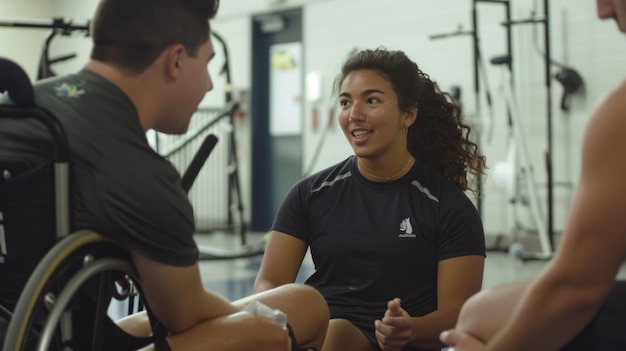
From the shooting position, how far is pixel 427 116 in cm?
214

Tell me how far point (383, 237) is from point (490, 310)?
86 cm

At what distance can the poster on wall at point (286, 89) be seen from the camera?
25.6ft

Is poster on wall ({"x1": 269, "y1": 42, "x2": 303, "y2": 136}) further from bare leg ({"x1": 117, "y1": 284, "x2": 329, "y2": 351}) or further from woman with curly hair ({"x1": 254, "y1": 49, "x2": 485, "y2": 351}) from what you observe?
bare leg ({"x1": 117, "y1": 284, "x2": 329, "y2": 351})

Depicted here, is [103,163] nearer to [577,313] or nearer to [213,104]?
[577,313]

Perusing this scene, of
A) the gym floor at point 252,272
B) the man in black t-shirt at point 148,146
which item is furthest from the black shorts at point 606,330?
the gym floor at point 252,272

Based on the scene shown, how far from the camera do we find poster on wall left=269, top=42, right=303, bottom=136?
7805 millimetres

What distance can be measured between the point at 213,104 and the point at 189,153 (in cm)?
64

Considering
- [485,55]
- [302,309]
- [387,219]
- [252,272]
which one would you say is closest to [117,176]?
[302,309]

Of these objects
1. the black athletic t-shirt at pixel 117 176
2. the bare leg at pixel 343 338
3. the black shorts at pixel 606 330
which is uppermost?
the black athletic t-shirt at pixel 117 176

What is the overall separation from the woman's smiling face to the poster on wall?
5.70m

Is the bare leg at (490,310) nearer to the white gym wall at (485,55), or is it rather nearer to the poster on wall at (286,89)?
the white gym wall at (485,55)

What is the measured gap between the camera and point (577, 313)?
973mm

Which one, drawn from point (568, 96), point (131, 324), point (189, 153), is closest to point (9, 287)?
point (131, 324)

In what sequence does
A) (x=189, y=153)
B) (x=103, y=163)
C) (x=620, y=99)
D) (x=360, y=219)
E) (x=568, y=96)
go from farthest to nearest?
(x=189, y=153) → (x=568, y=96) → (x=360, y=219) → (x=103, y=163) → (x=620, y=99)
